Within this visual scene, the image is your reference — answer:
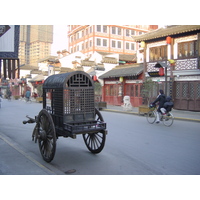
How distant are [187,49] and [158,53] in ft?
8.88

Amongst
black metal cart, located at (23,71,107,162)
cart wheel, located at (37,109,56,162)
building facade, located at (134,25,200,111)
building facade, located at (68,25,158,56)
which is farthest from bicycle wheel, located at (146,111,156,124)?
building facade, located at (68,25,158,56)

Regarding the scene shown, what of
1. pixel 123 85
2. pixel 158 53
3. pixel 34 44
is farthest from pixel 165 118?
pixel 34 44

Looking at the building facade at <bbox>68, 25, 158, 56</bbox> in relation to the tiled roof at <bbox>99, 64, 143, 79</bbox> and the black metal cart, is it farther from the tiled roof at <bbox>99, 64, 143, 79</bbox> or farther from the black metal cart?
the black metal cart

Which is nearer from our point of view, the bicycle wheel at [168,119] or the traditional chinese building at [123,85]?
the bicycle wheel at [168,119]

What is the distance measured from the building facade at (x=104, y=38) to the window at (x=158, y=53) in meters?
26.3

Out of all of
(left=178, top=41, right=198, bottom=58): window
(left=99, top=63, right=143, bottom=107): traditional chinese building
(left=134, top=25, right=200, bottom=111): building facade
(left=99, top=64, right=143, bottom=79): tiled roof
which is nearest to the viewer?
(left=134, top=25, right=200, bottom=111): building facade

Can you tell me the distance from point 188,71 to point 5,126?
13.2 meters

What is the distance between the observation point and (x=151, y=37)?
19.3 metres

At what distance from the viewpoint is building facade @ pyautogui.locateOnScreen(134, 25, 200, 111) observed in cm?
1645

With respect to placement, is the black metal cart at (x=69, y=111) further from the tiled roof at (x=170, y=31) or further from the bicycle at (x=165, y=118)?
the tiled roof at (x=170, y=31)

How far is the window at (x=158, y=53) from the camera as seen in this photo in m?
18.9

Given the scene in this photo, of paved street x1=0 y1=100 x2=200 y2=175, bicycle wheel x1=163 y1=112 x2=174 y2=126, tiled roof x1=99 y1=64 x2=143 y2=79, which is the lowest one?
paved street x1=0 y1=100 x2=200 y2=175

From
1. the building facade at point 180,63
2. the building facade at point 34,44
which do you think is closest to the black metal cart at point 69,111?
the building facade at point 180,63

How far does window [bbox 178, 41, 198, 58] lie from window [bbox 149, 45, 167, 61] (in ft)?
4.60
